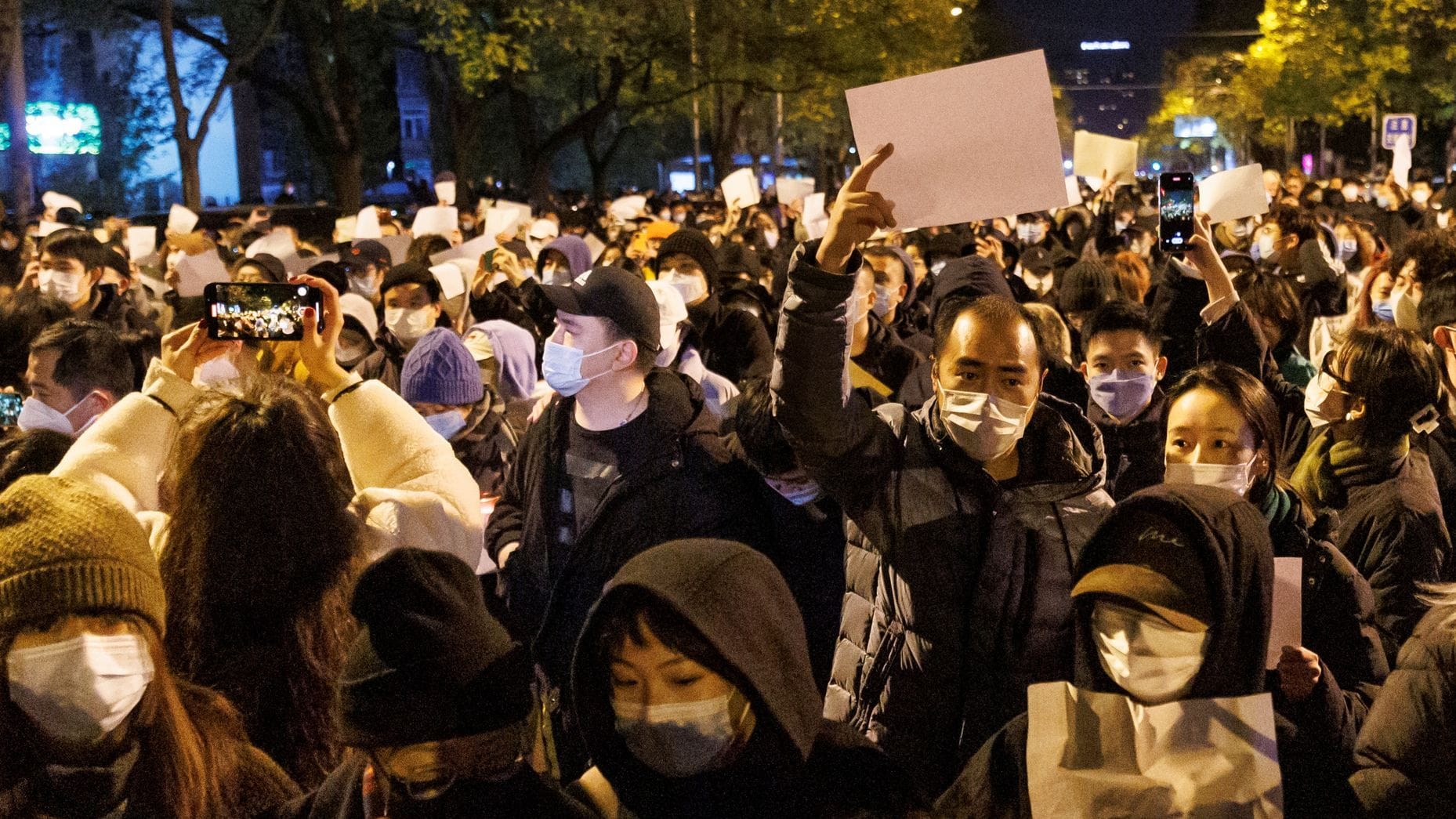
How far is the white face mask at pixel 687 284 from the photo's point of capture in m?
8.03

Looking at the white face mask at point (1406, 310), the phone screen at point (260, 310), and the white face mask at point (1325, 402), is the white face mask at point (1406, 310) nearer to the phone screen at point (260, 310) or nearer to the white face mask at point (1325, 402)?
the white face mask at point (1325, 402)

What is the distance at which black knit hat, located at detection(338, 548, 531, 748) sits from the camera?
2424 millimetres

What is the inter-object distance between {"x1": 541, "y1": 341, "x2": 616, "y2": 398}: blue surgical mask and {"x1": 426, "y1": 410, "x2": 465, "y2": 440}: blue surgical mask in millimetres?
1484

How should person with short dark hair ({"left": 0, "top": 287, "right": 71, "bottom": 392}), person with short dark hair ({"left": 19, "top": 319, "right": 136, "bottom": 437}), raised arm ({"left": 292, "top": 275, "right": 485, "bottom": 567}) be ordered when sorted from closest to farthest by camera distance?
raised arm ({"left": 292, "top": 275, "right": 485, "bottom": 567}) → person with short dark hair ({"left": 19, "top": 319, "right": 136, "bottom": 437}) → person with short dark hair ({"left": 0, "top": 287, "right": 71, "bottom": 392})

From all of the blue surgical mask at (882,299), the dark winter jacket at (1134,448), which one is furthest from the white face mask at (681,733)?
the blue surgical mask at (882,299)

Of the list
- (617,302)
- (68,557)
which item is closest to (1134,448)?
(617,302)

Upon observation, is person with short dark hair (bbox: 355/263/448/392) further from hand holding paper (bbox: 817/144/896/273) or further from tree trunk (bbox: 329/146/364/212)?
tree trunk (bbox: 329/146/364/212)

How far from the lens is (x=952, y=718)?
10.8 feet

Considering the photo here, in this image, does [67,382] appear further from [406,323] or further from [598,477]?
[406,323]

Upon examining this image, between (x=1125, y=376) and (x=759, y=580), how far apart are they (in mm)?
3379

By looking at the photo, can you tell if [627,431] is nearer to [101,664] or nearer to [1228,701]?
[101,664]

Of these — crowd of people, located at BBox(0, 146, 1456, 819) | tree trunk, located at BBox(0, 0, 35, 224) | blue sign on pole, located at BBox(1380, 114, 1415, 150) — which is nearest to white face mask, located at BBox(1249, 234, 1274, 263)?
crowd of people, located at BBox(0, 146, 1456, 819)

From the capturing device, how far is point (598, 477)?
175 inches

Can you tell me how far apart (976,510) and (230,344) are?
7.52 feet
